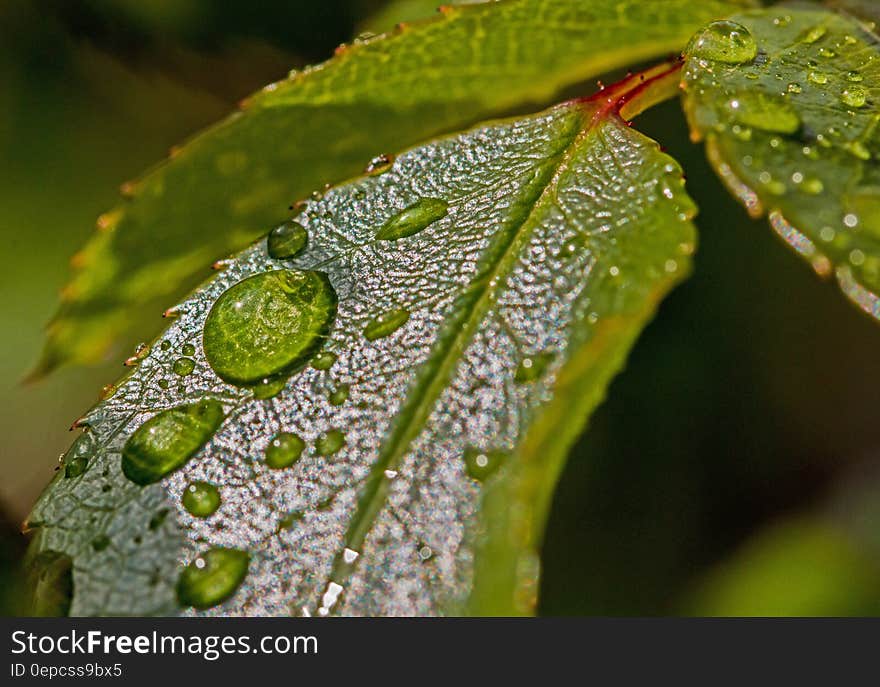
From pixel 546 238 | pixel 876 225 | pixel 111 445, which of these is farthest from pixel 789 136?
pixel 111 445

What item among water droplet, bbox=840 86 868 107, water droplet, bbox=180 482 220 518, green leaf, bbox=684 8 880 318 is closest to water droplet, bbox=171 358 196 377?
water droplet, bbox=180 482 220 518

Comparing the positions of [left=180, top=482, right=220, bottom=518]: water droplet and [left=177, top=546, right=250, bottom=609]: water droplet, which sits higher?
[left=180, top=482, right=220, bottom=518]: water droplet

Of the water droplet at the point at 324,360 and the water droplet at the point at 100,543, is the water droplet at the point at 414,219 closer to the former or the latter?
the water droplet at the point at 324,360

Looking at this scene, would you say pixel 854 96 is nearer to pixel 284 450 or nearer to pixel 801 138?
pixel 801 138

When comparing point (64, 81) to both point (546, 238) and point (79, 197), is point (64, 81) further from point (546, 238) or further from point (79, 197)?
point (546, 238)

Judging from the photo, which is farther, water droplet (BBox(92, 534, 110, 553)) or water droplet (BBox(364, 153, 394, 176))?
water droplet (BBox(364, 153, 394, 176))

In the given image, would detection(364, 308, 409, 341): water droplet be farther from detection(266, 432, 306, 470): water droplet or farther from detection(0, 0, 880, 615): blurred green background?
detection(0, 0, 880, 615): blurred green background

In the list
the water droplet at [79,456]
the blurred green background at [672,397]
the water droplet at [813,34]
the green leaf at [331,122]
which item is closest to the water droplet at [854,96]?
the water droplet at [813,34]
